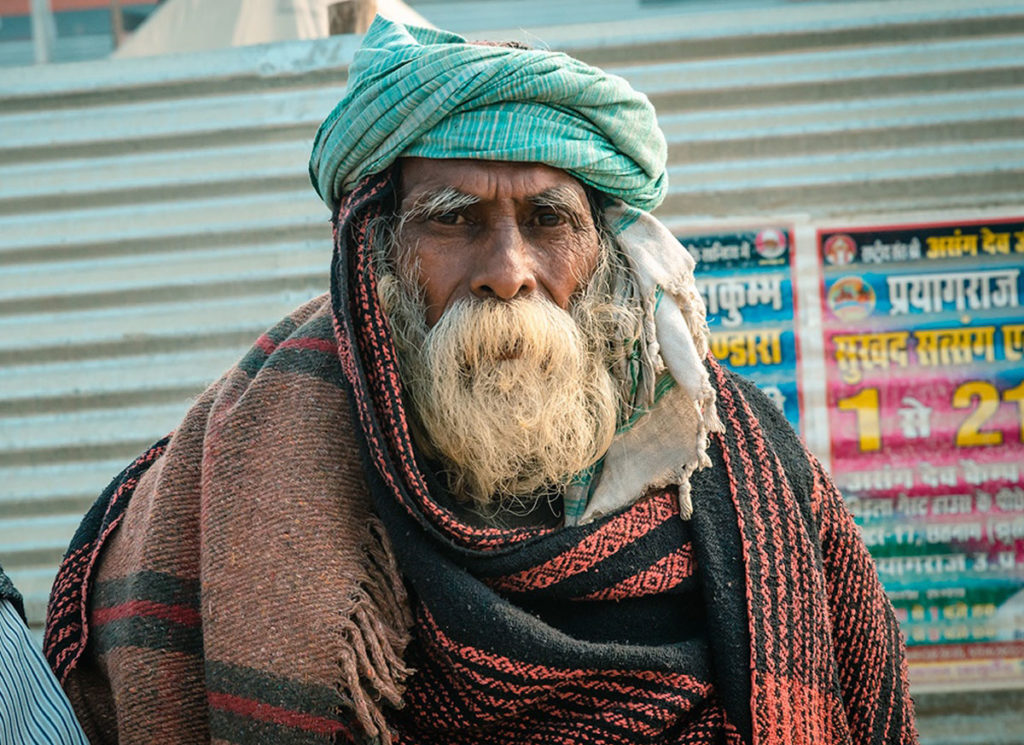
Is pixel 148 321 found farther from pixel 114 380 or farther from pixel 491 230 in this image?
pixel 491 230

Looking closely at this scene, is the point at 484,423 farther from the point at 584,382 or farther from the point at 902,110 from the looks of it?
the point at 902,110

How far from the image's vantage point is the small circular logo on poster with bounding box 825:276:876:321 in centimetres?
393

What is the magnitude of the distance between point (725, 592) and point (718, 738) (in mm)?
264

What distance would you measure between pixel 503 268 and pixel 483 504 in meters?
0.48

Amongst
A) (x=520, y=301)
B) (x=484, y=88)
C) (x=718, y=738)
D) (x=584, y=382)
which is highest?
(x=484, y=88)

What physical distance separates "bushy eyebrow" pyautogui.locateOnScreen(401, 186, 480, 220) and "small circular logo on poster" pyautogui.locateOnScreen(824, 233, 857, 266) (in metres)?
2.14

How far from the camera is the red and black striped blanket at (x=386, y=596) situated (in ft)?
6.39

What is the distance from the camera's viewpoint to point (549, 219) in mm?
2211

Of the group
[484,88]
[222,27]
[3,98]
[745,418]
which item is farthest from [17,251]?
[745,418]

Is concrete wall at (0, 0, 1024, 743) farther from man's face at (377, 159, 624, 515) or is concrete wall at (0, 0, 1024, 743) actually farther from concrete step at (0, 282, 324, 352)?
man's face at (377, 159, 624, 515)

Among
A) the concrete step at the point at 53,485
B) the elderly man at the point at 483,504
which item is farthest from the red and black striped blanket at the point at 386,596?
the concrete step at the point at 53,485

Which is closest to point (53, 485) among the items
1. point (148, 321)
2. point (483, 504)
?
point (148, 321)

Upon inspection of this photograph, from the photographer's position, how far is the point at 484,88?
6.86 feet

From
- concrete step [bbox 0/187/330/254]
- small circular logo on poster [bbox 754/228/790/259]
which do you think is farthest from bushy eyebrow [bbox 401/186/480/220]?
small circular logo on poster [bbox 754/228/790/259]
